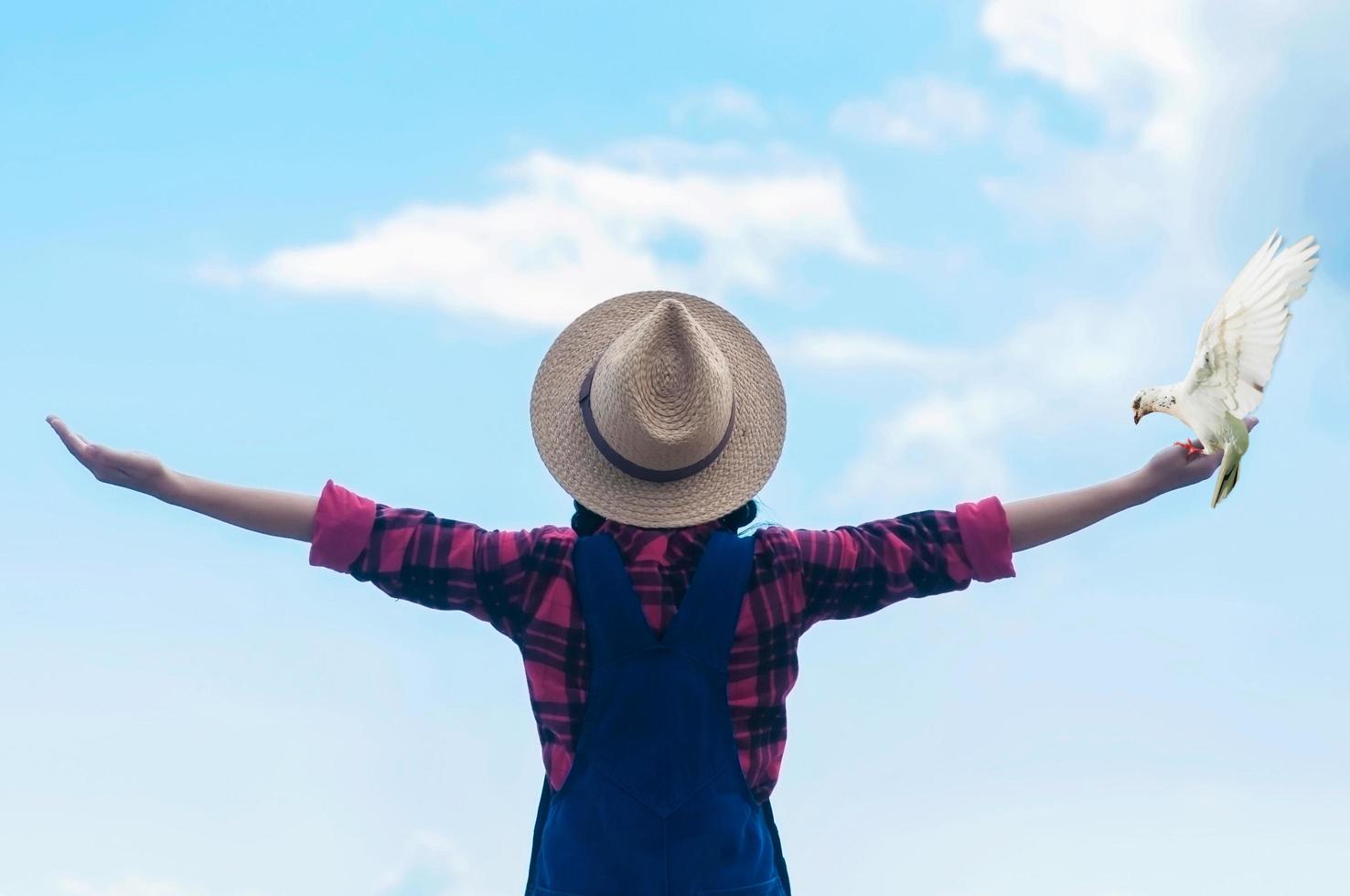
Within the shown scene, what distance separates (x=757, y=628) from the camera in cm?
298

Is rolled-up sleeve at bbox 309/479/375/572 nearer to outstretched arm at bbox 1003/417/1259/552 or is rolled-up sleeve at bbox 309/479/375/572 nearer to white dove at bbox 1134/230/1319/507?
outstretched arm at bbox 1003/417/1259/552

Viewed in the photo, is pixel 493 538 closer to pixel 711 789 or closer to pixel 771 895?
pixel 711 789

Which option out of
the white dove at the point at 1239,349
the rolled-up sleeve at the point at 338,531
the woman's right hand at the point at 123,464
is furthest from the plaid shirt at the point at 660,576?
the white dove at the point at 1239,349

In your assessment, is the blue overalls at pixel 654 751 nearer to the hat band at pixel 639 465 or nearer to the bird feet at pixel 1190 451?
the hat band at pixel 639 465

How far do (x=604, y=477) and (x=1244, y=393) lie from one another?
1130mm

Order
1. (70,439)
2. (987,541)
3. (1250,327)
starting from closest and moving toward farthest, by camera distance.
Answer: (1250,327)
(70,439)
(987,541)

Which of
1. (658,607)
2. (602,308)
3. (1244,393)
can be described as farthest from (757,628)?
(1244,393)

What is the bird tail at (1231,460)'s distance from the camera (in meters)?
2.88

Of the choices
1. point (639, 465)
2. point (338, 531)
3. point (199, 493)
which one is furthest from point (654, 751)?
point (199, 493)

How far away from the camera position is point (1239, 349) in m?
2.84

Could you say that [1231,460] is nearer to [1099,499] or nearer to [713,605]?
[1099,499]

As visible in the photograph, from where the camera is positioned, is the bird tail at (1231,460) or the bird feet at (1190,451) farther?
the bird feet at (1190,451)

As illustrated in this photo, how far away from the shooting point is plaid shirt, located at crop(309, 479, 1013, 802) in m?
2.97

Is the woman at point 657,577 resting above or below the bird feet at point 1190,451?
below
